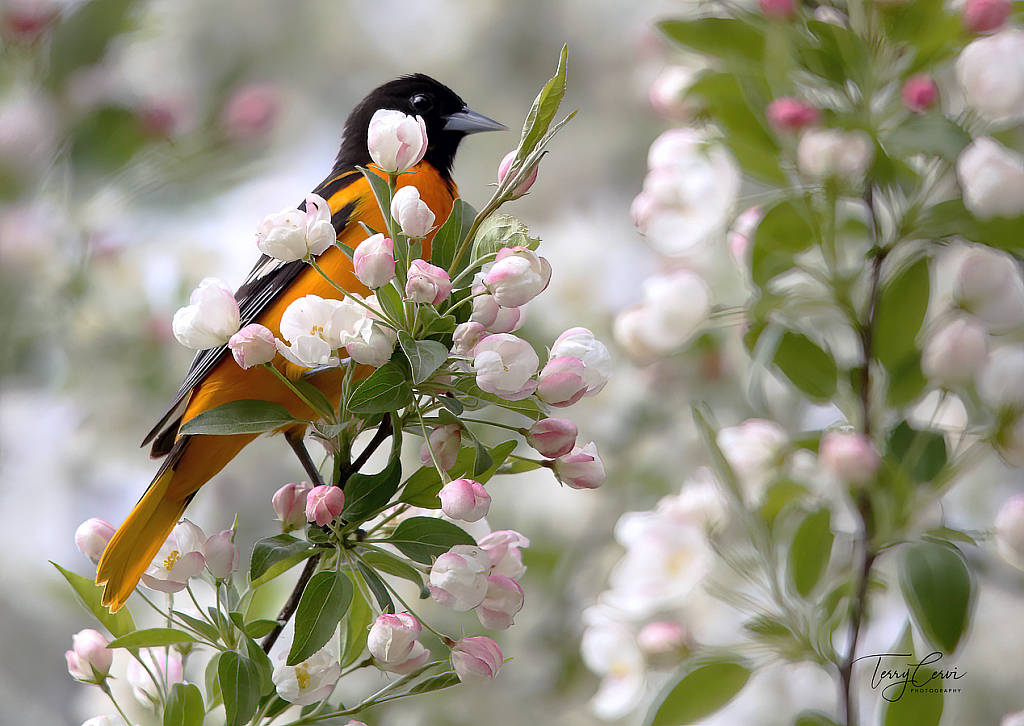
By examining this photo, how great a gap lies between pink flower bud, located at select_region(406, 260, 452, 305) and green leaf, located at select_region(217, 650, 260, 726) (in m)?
0.21

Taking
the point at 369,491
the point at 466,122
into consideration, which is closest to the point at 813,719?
the point at 369,491

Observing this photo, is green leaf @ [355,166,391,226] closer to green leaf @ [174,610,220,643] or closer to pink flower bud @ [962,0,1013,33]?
green leaf @ [174,610,220,643]

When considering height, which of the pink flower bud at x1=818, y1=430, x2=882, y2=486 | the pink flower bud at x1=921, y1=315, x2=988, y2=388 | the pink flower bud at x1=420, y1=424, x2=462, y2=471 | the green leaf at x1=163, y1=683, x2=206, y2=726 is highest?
the pink flower bud at x1=420, y1=424, x2=462, y2=471

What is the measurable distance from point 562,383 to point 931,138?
1.36 feet

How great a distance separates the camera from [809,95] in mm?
758

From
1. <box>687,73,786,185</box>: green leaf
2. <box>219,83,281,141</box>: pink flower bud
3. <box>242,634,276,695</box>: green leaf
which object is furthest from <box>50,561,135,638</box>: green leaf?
<box>219,83,281,141</box>: pink flower bud

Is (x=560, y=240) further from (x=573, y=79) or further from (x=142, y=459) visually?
(x=142, y=459)

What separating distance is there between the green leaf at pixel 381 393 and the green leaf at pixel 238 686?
0.48ft

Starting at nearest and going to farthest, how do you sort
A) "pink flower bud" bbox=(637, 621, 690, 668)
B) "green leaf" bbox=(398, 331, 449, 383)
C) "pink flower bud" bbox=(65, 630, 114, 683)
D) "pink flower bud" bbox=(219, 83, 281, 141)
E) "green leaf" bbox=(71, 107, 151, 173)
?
"green leaf" bbox=(398, 331, 449, 383)
"pink flower bud" bbox=(65, 630, 114, 683)
"pink flower bud" bbox=(637, 621, 690, 668)
"green leaf" bbox=(71, 107, 151, 173)
"pink flower bud" bbox=(219, 83, 281, 141)

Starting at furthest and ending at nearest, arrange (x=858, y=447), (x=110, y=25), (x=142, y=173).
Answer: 1. (x=142, y=173)
2. (x=110, y=25)
3. (x=858, y=447)

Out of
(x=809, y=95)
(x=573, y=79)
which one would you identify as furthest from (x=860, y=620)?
(x=573, y=79)

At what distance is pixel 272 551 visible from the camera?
1.43 ft

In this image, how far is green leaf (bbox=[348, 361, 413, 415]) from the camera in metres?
0.42

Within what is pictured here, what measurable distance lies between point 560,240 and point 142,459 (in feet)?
2.86
